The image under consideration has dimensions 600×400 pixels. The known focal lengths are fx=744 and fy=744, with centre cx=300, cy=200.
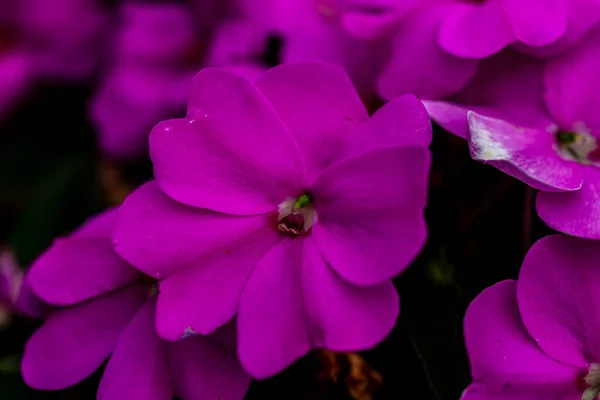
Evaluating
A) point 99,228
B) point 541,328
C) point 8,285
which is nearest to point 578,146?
point 541,328

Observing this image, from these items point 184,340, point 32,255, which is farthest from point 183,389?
point 32,255

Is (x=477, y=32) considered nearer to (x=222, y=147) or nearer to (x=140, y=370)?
(x=222, y=147)

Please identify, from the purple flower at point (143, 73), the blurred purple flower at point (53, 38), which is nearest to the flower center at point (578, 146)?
the purple flower at point (143, 73)

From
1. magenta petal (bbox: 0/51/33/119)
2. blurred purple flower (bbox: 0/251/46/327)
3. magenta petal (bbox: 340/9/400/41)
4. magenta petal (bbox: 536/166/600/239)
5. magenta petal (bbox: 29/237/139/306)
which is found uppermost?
magenta petal (bbox: 340/9/400/41)

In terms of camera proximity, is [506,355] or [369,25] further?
[369,25]

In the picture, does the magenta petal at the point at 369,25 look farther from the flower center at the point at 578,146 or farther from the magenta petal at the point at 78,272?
the magenta petal at the point at 78,272

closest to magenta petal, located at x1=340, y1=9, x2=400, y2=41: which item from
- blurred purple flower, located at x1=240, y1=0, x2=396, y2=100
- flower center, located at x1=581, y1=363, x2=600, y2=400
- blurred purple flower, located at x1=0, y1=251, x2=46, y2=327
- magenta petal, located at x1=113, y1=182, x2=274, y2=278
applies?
blurred purple flower, located at x1=240, y1=0, x2=396, y2=100

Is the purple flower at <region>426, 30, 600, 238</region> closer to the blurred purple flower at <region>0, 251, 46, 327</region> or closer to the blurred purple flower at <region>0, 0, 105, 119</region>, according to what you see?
the blurred purple flower at <region>0, 251, 46, 327</region>
